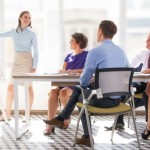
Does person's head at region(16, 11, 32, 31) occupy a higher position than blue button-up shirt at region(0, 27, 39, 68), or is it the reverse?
person's head at region(16, 11, 32, 31)

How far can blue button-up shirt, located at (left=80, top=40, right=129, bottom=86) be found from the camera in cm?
334

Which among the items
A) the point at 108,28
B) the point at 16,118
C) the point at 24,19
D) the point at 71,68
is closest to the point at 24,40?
the point at 24,19

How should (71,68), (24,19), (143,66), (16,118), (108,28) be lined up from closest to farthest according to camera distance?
(108,28) → (16,118) → (71,68) → (143,66) → (24,19)

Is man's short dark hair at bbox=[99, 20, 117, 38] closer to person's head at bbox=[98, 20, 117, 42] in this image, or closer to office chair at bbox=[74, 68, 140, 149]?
person's head at bbox=[98, 20, 117, 42]

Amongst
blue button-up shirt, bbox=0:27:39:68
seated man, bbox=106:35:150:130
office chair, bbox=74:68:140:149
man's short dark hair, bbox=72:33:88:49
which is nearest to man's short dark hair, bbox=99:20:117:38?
office chair, bbox=74:68:140:149

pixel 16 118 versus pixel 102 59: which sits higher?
pixel 102 59

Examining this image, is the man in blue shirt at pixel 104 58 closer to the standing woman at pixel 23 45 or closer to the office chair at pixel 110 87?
the office chair at pixel 110 87

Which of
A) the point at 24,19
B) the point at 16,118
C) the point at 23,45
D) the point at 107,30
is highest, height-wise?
the point at 24,19

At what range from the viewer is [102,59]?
11.0 feet

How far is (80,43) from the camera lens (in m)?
4.39

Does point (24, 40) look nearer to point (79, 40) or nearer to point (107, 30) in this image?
point (79, 40)

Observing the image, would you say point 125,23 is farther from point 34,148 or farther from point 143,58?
point 34,148

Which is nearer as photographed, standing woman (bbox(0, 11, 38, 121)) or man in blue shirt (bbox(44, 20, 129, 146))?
man in blue shirt (bbox(44, 20, 129, 146))

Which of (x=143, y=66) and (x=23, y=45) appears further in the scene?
(x=23, y=45)
